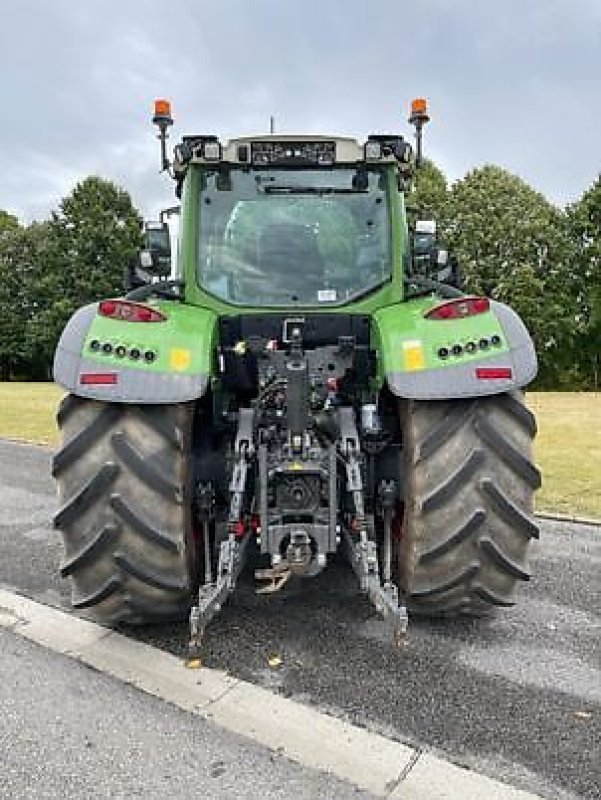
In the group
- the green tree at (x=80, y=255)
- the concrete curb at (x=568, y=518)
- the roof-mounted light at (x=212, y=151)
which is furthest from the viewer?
the green tree at (x=80, y=255)

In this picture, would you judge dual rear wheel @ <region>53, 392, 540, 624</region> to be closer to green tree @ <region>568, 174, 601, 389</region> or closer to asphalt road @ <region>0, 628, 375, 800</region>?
asphalt road @ <region>0, 628, 375, 800</region>

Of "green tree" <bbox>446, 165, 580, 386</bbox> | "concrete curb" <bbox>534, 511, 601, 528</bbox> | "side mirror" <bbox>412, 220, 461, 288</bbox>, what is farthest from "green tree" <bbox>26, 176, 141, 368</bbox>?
"side mirror" <bbox>412, 220, 461, 288</bbox>

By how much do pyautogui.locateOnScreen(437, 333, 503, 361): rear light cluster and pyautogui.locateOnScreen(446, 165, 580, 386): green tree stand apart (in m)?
31.4

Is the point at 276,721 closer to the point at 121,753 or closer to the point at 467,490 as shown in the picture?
the point at 121,753

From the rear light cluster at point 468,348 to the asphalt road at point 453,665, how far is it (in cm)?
135

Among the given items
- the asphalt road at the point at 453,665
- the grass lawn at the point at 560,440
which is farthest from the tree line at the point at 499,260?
the asphalt road at the point at 453,665

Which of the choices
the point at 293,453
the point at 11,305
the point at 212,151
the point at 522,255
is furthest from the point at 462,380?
the point at 11,305

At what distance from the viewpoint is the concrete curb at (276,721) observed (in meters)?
2.52

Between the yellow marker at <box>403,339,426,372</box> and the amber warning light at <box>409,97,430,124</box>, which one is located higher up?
the amber warning light at <box>409,97,430,124</box>

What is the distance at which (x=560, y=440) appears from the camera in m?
10.9

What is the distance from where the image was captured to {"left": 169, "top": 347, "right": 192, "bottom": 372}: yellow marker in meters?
3.34

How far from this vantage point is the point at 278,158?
409 centimetres

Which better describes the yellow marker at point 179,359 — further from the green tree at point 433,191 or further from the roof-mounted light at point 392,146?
the green tree at point 433,191

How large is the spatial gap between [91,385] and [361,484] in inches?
48.4
